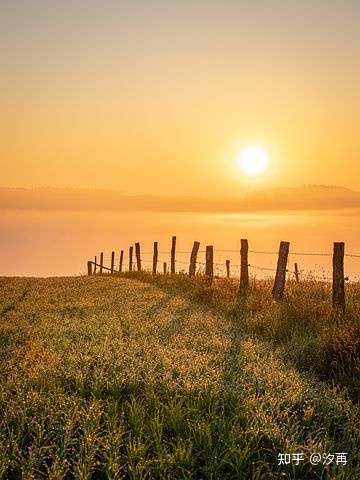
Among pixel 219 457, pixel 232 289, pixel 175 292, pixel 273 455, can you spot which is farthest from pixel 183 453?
pixel 175 292

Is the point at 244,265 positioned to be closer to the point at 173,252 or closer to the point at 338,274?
the point at 338,274

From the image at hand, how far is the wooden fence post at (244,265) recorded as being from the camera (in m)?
18.7

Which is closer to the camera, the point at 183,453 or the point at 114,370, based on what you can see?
the point at 183,453

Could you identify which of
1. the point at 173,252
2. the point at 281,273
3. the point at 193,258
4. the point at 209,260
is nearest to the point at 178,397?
the point at 281,273

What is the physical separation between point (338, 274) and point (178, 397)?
9.15 metres

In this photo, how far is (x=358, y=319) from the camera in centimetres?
1173

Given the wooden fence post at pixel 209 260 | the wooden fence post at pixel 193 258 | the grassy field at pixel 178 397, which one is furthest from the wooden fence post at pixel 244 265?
the grassy field at pixel 178 397

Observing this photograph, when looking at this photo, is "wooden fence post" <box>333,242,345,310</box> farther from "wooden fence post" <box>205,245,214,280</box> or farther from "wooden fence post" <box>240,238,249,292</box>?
"wooden fence post" <box>205,245,214,280</box>

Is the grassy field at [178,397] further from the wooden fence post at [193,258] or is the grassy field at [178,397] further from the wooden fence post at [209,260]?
the wooden fence post at [193,258]

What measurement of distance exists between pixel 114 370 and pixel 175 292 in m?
12.7

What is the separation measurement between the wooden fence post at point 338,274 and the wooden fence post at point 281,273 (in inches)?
88.7

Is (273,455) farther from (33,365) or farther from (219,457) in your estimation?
(33,365)

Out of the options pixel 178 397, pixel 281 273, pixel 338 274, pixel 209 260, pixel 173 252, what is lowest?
pixel 178 397

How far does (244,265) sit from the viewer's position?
63.7 feet
